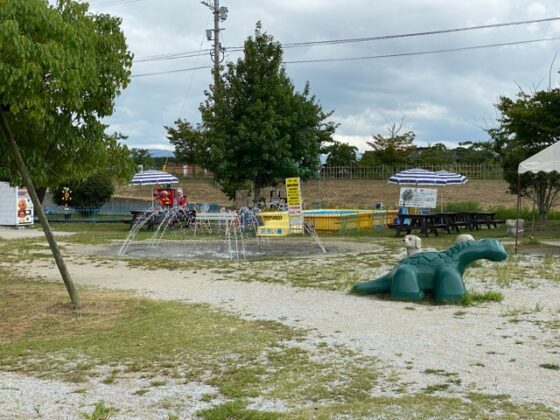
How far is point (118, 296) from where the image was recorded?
9.01 metres

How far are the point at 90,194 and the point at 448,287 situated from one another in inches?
975

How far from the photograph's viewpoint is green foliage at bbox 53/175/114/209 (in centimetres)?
3011

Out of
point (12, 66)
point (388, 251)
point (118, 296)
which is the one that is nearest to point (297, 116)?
point (388, 251)

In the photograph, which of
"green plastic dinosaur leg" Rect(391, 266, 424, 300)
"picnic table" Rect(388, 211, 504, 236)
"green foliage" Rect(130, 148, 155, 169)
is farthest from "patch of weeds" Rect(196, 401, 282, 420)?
"green foliage" Rect(130, 148, 155, 169)

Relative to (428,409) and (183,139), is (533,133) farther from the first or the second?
(183,139)

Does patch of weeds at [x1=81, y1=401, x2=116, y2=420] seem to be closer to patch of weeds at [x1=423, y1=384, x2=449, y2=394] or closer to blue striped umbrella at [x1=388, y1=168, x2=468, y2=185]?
patch of weeds at [x1=423, y1=384, x2=449, y2=394]

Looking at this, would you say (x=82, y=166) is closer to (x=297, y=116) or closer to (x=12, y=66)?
(x=12, y=66)

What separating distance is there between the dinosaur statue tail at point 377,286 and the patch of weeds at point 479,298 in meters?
0.98

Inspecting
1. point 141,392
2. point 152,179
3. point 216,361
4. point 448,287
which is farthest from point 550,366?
point 152,179

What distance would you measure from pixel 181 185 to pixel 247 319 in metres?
33.8

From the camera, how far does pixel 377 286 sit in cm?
869

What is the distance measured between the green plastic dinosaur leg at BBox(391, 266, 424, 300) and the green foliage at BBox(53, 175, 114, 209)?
927 inches

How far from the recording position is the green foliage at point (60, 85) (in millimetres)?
6484

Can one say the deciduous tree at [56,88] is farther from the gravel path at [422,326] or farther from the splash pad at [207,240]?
the splash pad at [207,240]
